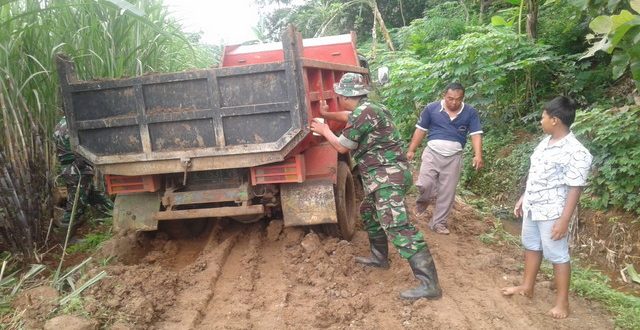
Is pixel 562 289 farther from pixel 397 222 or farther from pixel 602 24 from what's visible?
pixel 602 24

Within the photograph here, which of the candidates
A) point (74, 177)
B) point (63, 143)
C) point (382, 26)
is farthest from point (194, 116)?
point (382, 26)

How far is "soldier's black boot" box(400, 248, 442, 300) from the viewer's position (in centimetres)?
336

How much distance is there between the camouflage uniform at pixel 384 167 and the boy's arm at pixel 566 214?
33.4 inches

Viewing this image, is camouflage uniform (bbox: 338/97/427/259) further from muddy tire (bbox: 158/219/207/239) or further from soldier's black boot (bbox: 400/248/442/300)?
muddy tire (bbox: 158/219/207/239)

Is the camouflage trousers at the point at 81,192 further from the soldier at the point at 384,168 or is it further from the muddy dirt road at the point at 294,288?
the soldier at the point at 384,168

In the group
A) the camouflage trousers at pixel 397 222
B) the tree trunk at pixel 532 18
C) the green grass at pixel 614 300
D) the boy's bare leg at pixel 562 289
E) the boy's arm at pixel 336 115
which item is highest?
the tree trunk at pixel 532 18

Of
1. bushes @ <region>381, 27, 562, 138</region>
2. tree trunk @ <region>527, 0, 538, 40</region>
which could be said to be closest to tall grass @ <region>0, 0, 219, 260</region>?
bushes @ <region>381, 27, 562, 138</region>

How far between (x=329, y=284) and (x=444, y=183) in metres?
1.88

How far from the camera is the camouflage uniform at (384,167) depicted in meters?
3.43

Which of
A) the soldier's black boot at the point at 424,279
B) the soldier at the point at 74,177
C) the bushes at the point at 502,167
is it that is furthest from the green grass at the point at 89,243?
the bushes at the point at 502,167

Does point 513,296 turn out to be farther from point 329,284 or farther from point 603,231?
point 603,231

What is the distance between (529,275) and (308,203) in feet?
5.70

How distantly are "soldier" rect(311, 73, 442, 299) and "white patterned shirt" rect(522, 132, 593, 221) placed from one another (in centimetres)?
81

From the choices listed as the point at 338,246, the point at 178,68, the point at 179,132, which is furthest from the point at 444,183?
the point at 178,68
